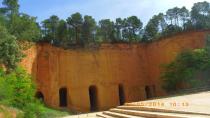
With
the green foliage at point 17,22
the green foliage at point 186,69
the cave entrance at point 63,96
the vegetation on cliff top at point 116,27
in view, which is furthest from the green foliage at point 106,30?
the green foliage at point 17,22

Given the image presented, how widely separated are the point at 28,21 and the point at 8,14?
1.86 m

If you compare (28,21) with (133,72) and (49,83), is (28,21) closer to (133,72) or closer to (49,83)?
(49,83)

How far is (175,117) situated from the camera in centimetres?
902

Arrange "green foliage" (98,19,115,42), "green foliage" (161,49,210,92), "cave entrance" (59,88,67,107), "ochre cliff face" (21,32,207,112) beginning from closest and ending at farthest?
"green foliage" (161,49,210,92)
"ochre cliff face" (21,32,207,112)
"cave entrance" (59,88,67,107)
"green foliage" (98,19,115,42)

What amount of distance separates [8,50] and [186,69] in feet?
45.6

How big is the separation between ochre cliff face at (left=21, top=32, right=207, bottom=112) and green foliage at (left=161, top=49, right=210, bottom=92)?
3641 mm

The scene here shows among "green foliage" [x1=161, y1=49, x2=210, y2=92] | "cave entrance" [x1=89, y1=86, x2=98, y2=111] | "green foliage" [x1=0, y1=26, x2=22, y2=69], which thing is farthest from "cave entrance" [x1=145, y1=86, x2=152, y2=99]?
"green foliage" [x1=0, y1=26, x2=22, y2=69]

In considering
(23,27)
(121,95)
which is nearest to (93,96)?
(121,95)

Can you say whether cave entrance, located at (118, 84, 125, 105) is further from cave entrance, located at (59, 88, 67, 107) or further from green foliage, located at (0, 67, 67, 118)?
green foliage, located at (0, 67, 67, 118)

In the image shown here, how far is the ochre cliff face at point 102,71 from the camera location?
27.8m

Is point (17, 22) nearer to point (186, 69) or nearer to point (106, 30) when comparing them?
point (186, 69)

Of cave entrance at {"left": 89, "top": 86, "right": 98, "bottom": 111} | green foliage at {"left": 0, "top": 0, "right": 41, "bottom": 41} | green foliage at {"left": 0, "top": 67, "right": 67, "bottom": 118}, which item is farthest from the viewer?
cave entrance at {"left": 89, "top": 86, "right": 98, "bottom": 111}

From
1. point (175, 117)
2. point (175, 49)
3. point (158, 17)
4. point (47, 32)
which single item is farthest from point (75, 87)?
point (175, 117)

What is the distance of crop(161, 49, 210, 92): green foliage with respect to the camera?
2555cm
